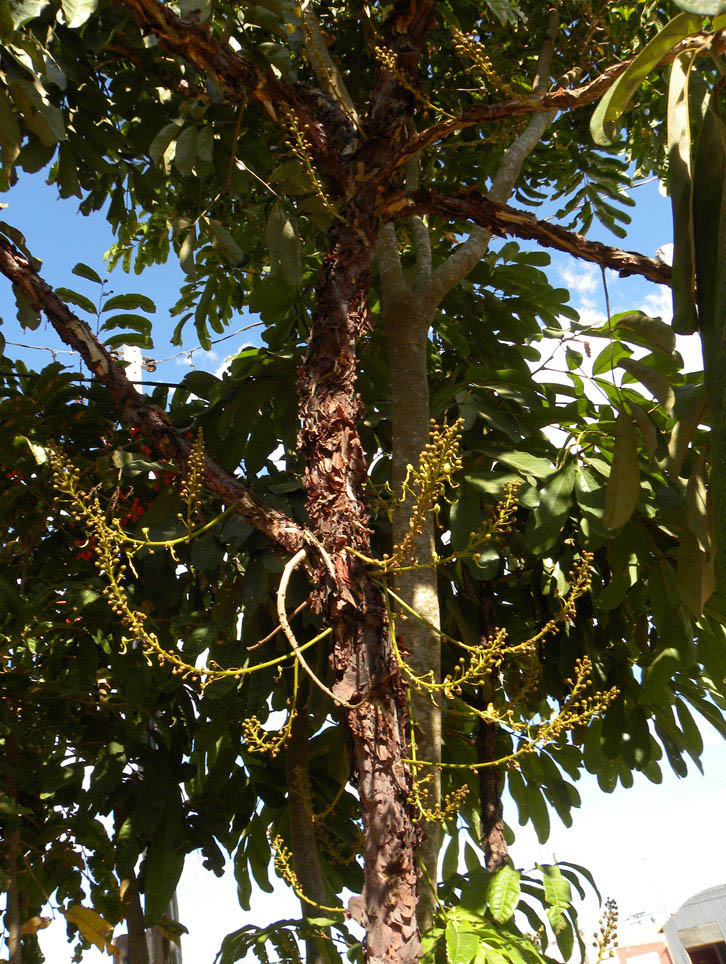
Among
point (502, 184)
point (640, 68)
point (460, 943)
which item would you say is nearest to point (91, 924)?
point (460, 943)

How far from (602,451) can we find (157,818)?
145cm

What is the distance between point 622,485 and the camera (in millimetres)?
1414

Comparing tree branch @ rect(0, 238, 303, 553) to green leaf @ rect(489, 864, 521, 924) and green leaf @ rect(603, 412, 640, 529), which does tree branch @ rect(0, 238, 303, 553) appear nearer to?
green leaf @ rect(603, 412, 640, 529)

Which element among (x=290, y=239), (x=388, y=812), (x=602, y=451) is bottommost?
(x=388, y=812)

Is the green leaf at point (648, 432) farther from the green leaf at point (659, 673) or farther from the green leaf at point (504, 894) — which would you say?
the green leaf at point (504, 894)

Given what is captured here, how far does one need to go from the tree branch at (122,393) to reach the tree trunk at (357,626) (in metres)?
0.14

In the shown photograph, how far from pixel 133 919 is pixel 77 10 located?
2.21 m

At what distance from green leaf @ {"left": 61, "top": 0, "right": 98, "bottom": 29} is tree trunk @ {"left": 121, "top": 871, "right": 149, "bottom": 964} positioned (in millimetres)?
2008

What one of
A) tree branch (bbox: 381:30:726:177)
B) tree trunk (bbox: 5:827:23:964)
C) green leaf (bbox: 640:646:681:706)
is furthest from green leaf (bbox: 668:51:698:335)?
tree trunk (bbox: 5:827:23:964)

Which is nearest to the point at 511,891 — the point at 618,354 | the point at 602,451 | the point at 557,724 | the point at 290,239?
the point at 557,724

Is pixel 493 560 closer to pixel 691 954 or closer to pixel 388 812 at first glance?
pixel 388 812

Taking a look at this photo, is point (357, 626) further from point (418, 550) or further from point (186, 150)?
point (186, 150)

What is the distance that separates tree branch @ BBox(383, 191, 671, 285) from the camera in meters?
1.66

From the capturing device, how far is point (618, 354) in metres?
2.21
